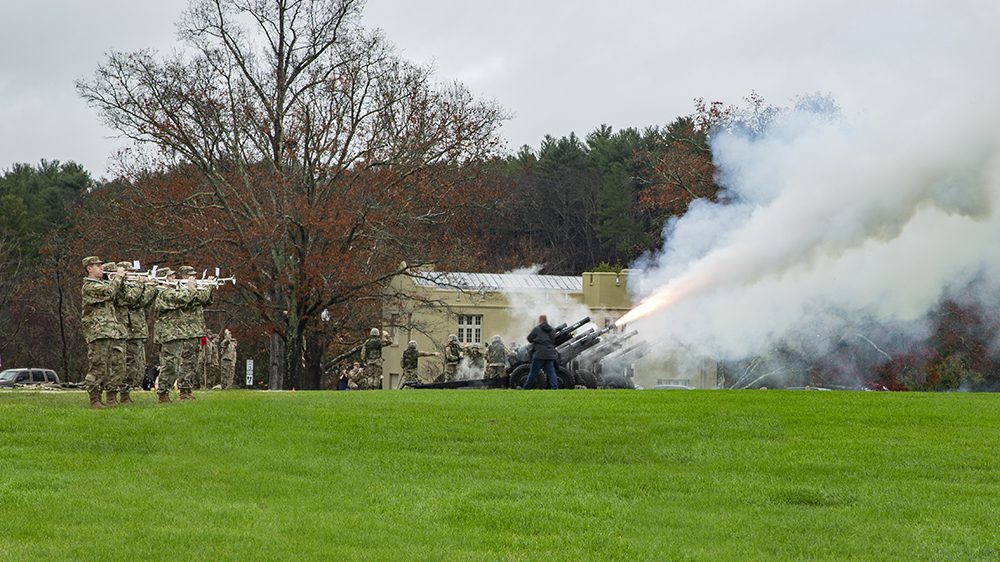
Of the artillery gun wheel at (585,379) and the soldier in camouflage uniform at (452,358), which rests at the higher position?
the soldier in camouflage uniform at (452,358)

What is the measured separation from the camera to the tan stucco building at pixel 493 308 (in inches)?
2138

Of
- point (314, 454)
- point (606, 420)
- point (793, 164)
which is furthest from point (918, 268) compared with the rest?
point (314, 454)

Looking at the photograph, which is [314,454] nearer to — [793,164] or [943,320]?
[793,164]

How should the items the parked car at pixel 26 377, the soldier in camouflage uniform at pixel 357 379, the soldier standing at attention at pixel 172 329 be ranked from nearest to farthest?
the soldier standing at attention at pixel 172 329 < the soldier in camouflage uniform at pixel 357 379 < the parked car at pixel 26 377

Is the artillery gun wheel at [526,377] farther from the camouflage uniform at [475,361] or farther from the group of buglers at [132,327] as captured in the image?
the group of buglers at [132,327]

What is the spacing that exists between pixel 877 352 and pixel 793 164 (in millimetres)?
15190

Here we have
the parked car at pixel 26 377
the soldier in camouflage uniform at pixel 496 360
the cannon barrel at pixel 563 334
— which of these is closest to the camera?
the cannon barrel at pixel 563 334

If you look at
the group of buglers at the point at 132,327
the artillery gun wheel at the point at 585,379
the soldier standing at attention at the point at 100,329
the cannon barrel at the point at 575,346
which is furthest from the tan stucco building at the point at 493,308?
the soldier standing at attention at the point at 100,329

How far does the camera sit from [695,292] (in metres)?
36.2

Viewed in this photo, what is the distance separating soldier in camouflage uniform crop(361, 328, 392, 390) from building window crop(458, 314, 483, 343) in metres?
19.3

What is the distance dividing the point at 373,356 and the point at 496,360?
427 centimetres

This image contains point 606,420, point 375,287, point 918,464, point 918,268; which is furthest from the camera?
point 375,287

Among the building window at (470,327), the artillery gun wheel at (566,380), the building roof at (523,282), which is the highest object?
the building roof at (523,282)

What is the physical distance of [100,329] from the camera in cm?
2309
